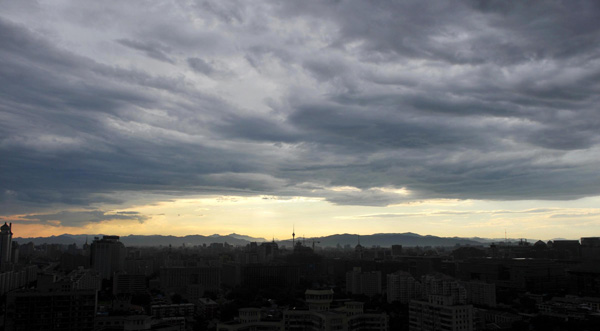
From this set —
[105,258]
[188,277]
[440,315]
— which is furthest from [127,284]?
[440,315]

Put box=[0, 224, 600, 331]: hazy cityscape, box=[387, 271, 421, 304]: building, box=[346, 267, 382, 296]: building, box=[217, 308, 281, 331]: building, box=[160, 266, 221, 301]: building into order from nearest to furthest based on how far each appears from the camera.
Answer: box=[217, 308, 281, 331]: building
box=[0, 224, 600, 331]: hazy cityscape
box=[387, 271, 421, 304]: building
box=[346, 267, 382, 296]: building
box=[160, 266, 221, 301]: building

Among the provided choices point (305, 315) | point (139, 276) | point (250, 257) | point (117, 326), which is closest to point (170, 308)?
point (117, 326)

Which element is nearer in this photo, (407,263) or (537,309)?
(537,309)

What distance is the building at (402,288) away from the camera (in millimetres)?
55062

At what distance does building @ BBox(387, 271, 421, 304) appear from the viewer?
181ft

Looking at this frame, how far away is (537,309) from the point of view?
4784 cm

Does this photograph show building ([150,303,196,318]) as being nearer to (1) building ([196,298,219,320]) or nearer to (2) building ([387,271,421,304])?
(1) building ([196,298,219,320])

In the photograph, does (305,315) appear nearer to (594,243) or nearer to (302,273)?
(302,273)

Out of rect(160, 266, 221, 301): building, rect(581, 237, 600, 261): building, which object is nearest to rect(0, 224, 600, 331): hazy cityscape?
rect(160, 266, 221, 301): building

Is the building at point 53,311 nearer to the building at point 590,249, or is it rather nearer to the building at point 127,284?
the building at point 127,284

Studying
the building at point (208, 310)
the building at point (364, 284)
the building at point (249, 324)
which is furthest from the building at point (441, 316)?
the building at point (364, 284)

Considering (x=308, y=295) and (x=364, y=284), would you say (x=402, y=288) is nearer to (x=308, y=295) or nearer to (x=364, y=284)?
(x=364, y=284)

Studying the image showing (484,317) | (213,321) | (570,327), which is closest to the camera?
(570,327)

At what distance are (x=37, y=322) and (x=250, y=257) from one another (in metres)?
83.8
